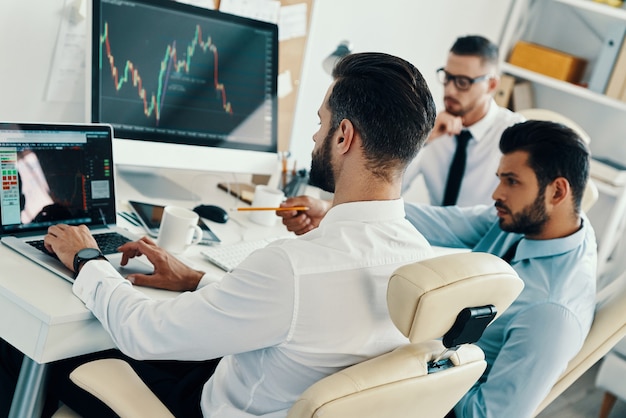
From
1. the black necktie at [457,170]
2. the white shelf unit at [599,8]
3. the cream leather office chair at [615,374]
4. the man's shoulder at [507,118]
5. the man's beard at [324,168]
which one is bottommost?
the cream leather office chair at [615,374]

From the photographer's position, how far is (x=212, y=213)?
6.21ft

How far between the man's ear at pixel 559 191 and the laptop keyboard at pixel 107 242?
3.27 ft

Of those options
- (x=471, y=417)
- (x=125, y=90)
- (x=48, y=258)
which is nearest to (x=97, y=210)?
(x=48, y=258)

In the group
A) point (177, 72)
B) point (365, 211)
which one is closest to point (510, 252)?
point (365, 211)

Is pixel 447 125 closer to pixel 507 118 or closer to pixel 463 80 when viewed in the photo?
pixel 463 80

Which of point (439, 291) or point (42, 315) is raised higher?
point (439, 291)

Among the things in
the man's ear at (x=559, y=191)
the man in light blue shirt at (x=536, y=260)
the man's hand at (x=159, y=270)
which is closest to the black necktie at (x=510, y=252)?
the man in light blue shirt at (x=536, y=260)

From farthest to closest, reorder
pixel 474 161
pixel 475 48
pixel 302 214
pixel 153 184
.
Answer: pixel 474 161
pixel 475 48
pixel 153 184
pixel 302 214

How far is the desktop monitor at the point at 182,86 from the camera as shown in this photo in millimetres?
1743

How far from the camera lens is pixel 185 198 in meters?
2.00

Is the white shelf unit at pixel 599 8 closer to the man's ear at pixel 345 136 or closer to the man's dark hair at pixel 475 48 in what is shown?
the man's dark hair at pixel 475 48

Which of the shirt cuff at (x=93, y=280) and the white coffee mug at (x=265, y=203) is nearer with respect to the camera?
the shirt cuff at (x=93, y=280)

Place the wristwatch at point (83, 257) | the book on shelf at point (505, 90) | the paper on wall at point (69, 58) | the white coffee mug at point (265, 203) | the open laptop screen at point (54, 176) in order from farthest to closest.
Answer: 1. the book on shelf at point (505, 90)
2. the white coffee mug at point (265, 203)
3. the paper on wall at point (69, 58)
4. the open laptop screen at point (54, 176)
5. the wristwatch at point (83, 257)

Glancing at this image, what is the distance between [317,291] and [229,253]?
0.62m
